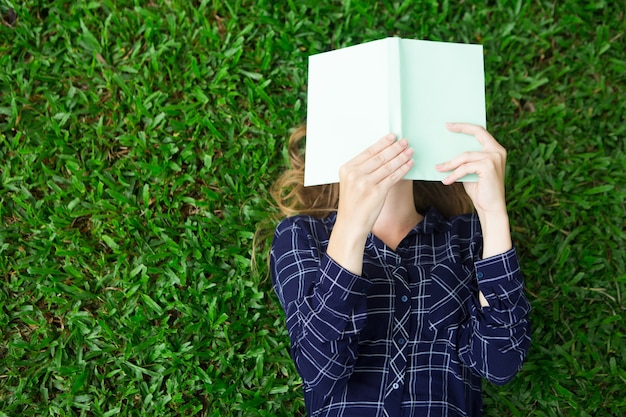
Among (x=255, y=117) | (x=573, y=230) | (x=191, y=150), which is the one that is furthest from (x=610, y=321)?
(x=191, y=150)

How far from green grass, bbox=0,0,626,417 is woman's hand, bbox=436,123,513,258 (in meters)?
0.62

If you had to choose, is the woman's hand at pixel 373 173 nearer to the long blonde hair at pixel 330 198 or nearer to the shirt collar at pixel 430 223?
the shirt collar at pixel 430 223

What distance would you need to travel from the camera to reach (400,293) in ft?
5.73

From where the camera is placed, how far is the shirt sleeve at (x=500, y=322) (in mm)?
1627

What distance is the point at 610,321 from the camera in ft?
6.96

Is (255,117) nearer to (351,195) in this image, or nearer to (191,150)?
(191,150)

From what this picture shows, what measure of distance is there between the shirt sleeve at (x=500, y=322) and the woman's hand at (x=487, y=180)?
6cm

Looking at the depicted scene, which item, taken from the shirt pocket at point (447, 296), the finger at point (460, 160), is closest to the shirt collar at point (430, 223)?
the shirt pocket at point (447, 296)

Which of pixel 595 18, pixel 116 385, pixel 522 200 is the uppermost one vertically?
pixel 595 18

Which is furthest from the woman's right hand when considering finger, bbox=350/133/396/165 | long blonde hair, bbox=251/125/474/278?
long blonde hair, bbox=251/125/474/278

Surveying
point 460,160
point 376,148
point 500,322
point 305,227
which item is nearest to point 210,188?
point 305,227

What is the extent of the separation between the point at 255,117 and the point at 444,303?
103 cm

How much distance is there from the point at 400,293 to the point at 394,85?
0.63 m

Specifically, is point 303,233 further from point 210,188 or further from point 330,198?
point 210,188
